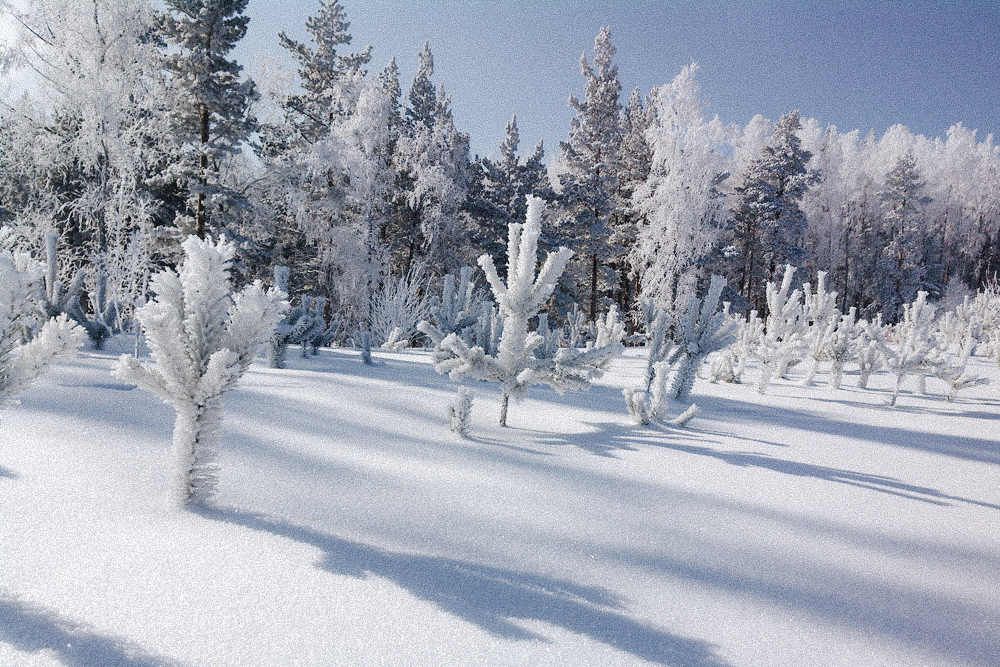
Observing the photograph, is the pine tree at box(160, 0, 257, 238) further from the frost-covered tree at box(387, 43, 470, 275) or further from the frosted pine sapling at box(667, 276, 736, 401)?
the frosted pine sapling at box(667, 276, 736, 401)

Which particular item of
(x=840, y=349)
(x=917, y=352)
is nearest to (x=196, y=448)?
(x=917, y=352)

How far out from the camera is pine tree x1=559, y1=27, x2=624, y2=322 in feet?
70.4

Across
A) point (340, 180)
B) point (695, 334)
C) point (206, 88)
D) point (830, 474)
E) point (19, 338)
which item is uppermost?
point (206, 88)

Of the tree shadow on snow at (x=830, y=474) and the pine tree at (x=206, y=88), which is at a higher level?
the pine tree at (x=206, y=88)

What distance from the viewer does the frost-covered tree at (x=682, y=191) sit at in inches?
688

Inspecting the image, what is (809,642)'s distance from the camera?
1800mm

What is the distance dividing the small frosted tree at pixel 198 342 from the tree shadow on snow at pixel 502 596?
323 mm

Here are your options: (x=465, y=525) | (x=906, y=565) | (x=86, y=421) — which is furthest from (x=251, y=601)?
(x=906, y=565)

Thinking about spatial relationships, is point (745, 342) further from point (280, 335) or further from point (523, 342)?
point (280, 335)

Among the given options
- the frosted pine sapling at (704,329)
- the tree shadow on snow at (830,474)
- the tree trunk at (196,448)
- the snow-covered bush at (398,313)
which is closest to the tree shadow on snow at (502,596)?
the tree trunk at (196,448)

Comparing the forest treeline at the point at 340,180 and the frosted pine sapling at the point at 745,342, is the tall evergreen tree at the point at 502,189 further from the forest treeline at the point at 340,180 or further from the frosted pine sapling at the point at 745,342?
the frosted pine sapling at the point at 745,342

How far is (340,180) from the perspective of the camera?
1803 cm

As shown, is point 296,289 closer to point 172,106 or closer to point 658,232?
point 172,106

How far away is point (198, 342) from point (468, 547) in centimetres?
162
